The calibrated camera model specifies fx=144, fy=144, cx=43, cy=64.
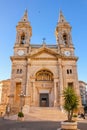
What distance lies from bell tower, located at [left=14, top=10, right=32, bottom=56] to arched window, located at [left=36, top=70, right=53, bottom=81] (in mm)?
5823

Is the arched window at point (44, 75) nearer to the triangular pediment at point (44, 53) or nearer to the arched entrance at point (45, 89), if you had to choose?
the arched entrance at point (45, 89)

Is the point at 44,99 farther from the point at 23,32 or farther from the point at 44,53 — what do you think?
the point at 23,32

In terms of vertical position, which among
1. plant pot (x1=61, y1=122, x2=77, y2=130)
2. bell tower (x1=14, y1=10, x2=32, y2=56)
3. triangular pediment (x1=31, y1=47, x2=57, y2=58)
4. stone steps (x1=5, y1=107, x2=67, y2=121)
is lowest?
stone steps (x1=5, y1=107, x2=67, y2=121)

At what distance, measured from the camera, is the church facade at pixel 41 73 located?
29.1 m

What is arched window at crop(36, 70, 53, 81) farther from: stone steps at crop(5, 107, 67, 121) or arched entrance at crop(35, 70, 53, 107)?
stone steps at crop(5, 107, 67, 121)

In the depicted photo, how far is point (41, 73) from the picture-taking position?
109ft

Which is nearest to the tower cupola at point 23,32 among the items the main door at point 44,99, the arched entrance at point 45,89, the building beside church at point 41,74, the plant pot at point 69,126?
the building beside church at point 41,74

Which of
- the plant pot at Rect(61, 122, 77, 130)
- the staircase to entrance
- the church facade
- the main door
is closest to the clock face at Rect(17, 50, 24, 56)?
the church facade

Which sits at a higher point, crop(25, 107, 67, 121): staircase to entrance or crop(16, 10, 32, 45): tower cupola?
crop(16, 10, 32, 45): tower cupola

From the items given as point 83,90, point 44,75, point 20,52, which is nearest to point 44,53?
point 44,75

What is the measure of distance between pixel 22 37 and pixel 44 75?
1189cm

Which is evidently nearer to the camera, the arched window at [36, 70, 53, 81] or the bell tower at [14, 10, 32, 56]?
the arched window at [36, 70, 53, 81]

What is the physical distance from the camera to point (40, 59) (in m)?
32.4

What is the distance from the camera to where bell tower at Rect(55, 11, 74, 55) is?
34.0 metres
